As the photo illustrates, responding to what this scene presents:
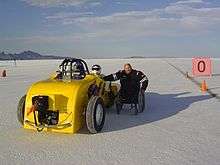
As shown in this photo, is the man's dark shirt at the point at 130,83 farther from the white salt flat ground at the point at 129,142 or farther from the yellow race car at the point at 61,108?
the yellow race car at the point at 61,108

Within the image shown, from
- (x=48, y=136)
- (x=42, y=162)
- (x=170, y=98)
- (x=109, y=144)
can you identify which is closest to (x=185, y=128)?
(x=109, y=144)

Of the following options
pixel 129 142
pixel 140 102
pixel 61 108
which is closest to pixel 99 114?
pixel 61 108

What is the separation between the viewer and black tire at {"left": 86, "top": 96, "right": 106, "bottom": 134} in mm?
7332

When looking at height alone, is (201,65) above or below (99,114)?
above

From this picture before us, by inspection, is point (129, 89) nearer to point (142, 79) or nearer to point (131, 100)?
point (131, 100)

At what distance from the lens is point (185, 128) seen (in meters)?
7.95

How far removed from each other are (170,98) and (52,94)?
6.59 metres

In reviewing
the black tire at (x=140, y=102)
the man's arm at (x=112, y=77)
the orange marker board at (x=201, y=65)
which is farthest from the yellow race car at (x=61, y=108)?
the orange marker board at (x=201, y=65)

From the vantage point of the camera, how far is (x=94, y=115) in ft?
24.3

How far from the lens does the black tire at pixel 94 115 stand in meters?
7.33

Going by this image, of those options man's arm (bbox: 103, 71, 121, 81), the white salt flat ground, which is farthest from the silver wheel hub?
man's arm (bbox: 103, 71, 121, 81)

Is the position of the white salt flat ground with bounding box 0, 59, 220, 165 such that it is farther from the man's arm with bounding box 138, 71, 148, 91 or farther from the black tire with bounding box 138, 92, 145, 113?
the man's arm with bounding box 138, 71, 148, 91

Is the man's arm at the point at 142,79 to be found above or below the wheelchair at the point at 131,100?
above

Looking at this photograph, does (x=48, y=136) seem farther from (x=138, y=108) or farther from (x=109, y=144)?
(x=138, y=108)
